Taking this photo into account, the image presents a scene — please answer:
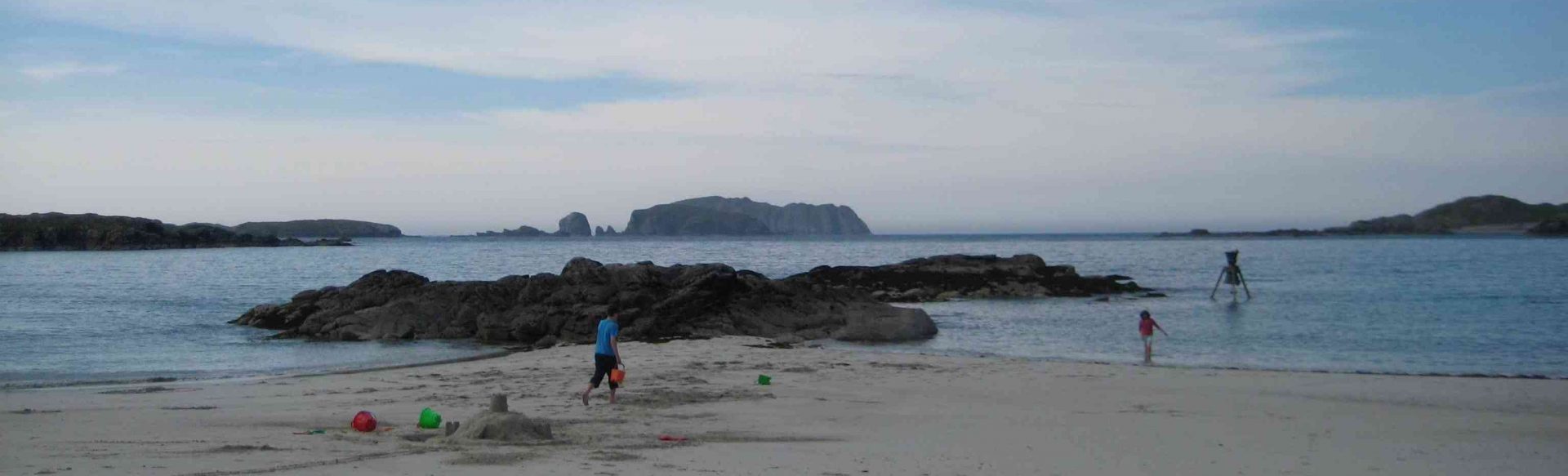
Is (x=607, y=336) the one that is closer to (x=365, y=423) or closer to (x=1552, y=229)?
(x=365, y=423)

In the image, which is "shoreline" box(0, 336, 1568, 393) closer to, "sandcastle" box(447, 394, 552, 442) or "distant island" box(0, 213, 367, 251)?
"sandcastle" box(447, 394, 552, 442)

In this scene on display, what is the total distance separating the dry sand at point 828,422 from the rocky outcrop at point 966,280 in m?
22.3

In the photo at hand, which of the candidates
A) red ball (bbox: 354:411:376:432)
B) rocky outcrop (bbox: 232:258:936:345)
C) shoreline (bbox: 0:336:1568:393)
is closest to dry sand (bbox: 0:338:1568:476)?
red ball (bbox: 354:411:376:432)

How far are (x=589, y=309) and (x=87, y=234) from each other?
99.9 meters

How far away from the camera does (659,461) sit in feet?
30.9

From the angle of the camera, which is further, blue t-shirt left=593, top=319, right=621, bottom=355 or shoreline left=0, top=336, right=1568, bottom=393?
shoreline left=0, top=336, right=1568, bottom=393

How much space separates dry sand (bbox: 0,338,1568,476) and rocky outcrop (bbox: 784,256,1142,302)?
73.2ft

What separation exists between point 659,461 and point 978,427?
13.3 feet

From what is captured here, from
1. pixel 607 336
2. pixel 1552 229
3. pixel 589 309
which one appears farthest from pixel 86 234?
pixel 1552 229

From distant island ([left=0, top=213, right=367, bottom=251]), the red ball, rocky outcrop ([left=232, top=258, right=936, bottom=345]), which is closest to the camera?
the red ball

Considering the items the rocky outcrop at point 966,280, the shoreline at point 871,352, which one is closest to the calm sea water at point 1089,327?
the shoreline at point 871,352

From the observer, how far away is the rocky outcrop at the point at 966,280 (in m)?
41.6

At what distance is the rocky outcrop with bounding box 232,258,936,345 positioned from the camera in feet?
81.4

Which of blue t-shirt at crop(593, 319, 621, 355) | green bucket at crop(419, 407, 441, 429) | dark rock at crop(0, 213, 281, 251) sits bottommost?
green bucket at crop(419, 407, 441, 429)
